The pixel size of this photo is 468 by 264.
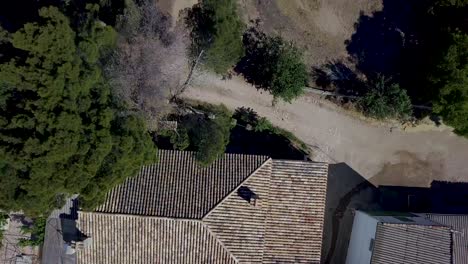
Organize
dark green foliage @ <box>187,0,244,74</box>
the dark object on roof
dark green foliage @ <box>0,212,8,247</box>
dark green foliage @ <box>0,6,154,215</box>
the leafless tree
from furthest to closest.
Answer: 1. dark green foliage @ <box>0,212,8,247</box>
2. the dark object on roof
3. dark green foliage @ <box>187,0,244,74</box>
4. the leafless tree
5. dark green foliage @ <box>0,6,154,215</box>

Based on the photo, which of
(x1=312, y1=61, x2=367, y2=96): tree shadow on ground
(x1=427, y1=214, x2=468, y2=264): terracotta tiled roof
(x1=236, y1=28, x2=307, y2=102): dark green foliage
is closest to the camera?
(x1=427, y1=214, x2=468, y2=264): terracotta tiled roof

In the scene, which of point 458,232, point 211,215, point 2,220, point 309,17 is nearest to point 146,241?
point 211,215

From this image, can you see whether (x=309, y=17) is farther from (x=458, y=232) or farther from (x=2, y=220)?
(x=2, y=220)

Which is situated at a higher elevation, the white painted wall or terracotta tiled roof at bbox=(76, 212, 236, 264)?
the white painted wall

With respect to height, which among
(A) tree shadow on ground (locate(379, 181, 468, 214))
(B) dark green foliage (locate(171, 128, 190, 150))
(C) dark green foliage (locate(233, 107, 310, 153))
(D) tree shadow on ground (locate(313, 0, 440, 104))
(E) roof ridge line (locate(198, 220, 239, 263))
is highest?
(D) tree shadow on ground (locate(313, 0, 440, 104))

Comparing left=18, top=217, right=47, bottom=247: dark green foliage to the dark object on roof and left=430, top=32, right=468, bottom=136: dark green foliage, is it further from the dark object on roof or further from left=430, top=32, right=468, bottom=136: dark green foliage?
left=430, top=32, right=468, bottom=136: dark green foliage

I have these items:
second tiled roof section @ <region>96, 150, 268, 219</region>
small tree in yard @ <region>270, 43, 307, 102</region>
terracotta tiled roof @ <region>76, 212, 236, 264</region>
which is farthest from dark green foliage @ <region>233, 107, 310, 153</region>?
terracotta tiled roof @ <region>76, 212, 236, 264</region>
